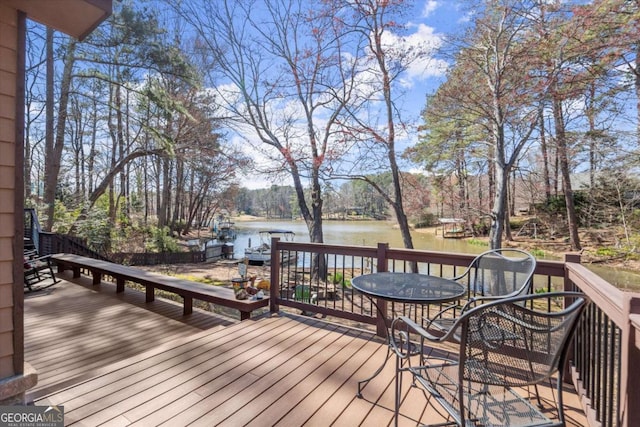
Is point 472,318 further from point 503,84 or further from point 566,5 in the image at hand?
point 566,5

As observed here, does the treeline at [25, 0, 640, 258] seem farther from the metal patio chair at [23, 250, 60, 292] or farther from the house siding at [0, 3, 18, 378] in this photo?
the house siding at [0, 3, 18, 378]

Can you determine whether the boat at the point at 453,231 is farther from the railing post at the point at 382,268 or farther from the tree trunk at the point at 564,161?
the railing post at the point at 382,268

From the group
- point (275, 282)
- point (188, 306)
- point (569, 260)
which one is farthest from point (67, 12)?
point (569, 260)

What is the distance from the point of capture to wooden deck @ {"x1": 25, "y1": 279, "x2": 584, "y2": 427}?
1779mm

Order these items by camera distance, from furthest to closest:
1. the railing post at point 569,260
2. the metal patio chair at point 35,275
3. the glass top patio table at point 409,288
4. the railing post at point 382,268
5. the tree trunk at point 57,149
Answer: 1. the tree trunk at point 57,149
2. the metal patio chair at point 35,275
3. the railing post at point 382,268
4. the railing post at point 569,260
5. the glass top patio table at point 409,288

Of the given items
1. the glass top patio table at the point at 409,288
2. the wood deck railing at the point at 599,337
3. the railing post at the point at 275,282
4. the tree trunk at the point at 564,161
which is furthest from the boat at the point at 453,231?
the glass top patio table at the point at 409,288

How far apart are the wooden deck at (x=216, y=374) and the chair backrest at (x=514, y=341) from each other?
0.79 meters

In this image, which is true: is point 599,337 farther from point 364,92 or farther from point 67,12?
point 364,92

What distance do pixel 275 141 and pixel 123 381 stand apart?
778 cm

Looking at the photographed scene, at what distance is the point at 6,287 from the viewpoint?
1.53 meters

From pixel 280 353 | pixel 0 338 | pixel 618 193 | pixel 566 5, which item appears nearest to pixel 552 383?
pixel 280 353

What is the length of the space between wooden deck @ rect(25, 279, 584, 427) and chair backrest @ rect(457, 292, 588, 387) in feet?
2.58

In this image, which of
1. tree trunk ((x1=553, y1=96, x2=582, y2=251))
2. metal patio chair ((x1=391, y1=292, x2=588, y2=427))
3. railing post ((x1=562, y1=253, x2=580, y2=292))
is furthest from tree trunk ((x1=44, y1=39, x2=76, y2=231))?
tree trunk ((x1=553, y1=96, x2=582, y2=251))

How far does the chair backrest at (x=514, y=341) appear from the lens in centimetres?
113
